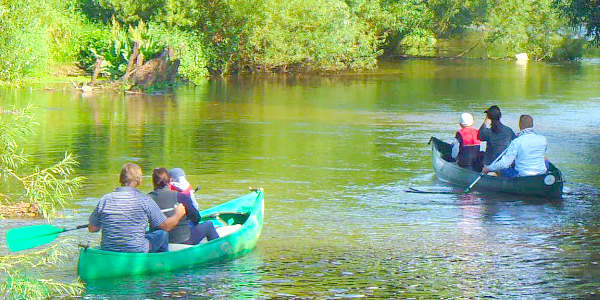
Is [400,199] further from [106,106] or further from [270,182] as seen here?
[106,106]

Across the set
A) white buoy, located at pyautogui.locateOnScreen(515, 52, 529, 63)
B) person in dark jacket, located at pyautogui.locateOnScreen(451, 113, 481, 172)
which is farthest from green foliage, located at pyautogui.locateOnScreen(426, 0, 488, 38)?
person in dark jacket, located at pyautogui.locateOnScreen(451, 113, 481, 172)

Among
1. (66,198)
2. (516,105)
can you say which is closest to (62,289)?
(66,198)

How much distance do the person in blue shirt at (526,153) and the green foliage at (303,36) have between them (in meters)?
26.9

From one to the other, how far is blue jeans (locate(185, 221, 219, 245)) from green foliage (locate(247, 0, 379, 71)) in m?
30.8

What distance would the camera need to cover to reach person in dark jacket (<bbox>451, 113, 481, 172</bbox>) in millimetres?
17391

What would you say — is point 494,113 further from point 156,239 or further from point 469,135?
point 156,239

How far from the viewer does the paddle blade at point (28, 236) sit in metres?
10.7

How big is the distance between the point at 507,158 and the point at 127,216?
7959 mm

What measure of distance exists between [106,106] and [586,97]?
17.4 metres

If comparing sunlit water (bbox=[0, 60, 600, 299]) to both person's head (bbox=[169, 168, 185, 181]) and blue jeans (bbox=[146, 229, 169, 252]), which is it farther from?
person's head (bbox=[169, 168, 185, 181])

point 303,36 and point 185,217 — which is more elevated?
point 303,36

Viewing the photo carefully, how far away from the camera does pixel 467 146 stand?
17.5 metres

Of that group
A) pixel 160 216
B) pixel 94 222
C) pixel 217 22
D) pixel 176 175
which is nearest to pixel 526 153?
pixel 176 175

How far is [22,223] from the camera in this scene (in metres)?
→ 14.0
